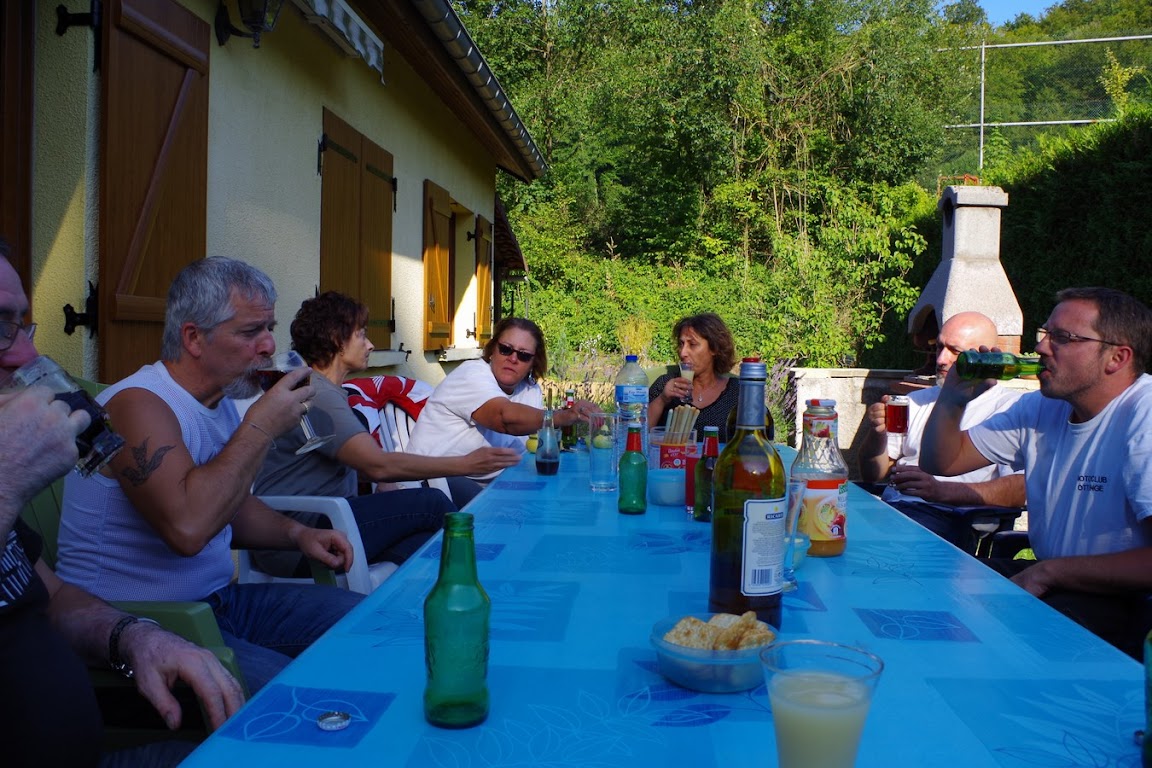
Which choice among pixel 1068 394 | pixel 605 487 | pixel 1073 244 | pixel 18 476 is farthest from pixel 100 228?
pixel 1073 244

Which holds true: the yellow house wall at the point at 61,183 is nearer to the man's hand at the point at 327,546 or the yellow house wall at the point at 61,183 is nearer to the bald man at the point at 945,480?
the man's hand at the point at 327,546

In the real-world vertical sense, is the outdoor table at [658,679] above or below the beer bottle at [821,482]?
below

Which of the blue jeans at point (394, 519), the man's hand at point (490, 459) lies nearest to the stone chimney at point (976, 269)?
the man's hand at point (490, 459)

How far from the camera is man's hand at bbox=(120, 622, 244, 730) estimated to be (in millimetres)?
1424

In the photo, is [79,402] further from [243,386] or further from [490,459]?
[490,459]

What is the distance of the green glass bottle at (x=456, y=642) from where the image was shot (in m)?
1.00

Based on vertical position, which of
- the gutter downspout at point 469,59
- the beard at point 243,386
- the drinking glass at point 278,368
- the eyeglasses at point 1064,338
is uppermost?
the gutter downspout at point 469,59

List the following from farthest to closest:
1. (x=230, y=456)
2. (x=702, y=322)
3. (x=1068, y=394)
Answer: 1. (x=702, y=322)
2. (x=1068, y=394)
3. (x=230, y=456)

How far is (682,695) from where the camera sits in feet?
3.54

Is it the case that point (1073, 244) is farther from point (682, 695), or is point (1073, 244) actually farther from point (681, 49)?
point (681, 49)

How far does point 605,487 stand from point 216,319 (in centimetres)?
117

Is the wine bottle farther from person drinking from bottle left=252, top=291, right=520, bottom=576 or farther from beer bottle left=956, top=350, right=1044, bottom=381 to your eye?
person drinking from bottle left=252, top=291, right=520, bottom=576

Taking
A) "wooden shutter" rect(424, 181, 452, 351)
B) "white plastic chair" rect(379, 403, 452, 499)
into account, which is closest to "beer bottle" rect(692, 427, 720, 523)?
"white plastic chair" rect(379, 403, 452, 499)

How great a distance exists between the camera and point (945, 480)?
10.8 feet
